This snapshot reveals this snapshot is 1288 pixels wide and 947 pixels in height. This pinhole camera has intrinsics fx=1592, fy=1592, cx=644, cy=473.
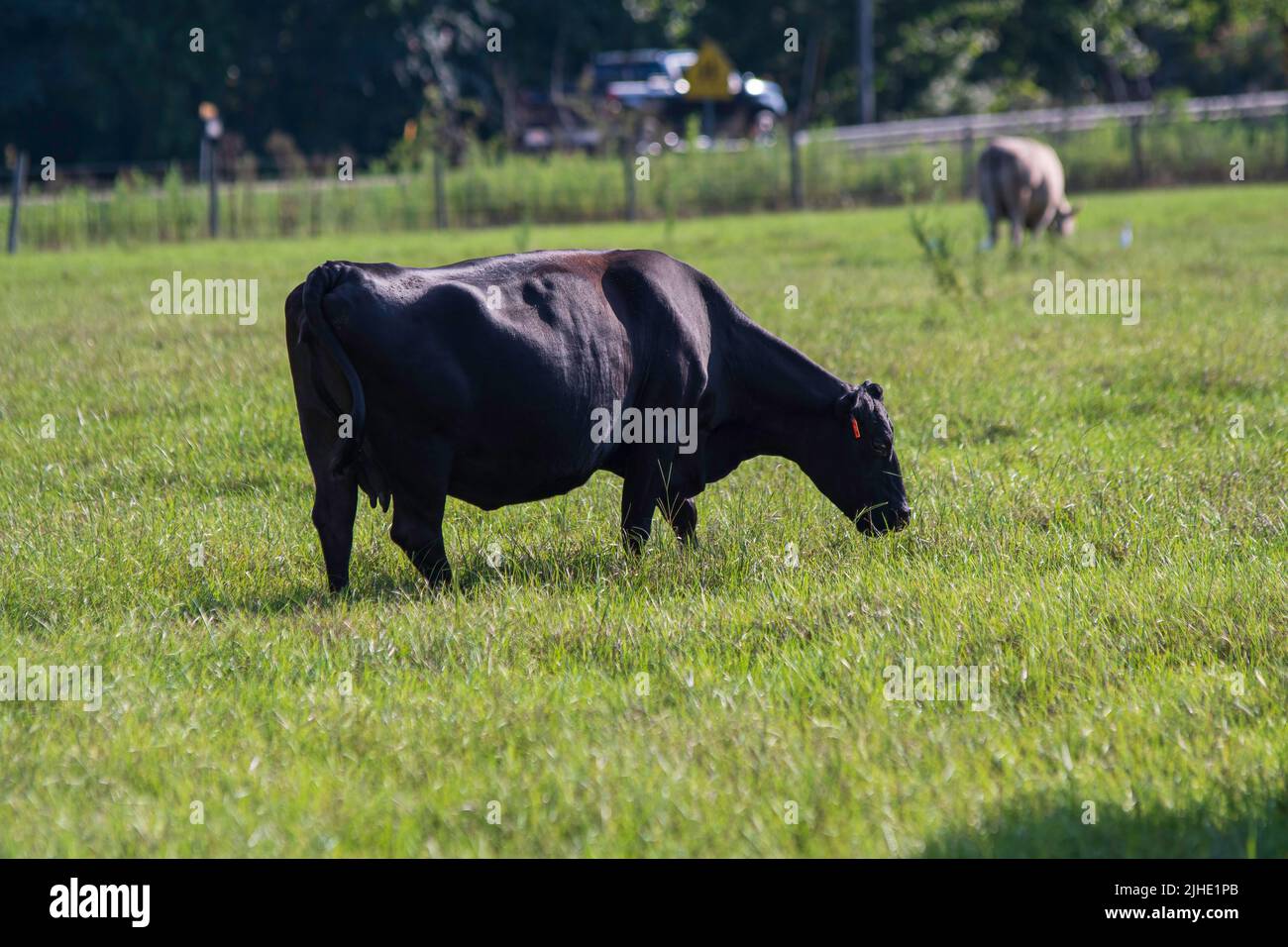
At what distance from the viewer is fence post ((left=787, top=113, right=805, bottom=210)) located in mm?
26766

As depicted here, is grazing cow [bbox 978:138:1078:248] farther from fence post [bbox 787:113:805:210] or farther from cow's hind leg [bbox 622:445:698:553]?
cow's hind leg [bbox 622:445:698:553]

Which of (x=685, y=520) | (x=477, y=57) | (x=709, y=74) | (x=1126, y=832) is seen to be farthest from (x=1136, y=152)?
(x=1126, y=832)

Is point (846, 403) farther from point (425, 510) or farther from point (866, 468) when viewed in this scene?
point (425, 510)

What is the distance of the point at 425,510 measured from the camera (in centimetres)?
527

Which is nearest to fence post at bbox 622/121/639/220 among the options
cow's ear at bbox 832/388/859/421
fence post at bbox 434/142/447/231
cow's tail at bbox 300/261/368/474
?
fence post at bbox 434/142/447/231

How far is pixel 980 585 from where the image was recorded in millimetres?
5285

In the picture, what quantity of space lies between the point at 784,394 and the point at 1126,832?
2961mm

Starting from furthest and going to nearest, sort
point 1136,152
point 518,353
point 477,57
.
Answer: point 477,57, point 1136,152, point 518,353

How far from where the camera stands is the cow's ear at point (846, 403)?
240 inches

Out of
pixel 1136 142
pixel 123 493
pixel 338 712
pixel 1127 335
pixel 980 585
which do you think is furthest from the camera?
pixel 1136 142

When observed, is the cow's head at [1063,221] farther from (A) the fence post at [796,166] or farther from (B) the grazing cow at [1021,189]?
(A) the fence post at [796,166]

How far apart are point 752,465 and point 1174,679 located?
11.1 ft

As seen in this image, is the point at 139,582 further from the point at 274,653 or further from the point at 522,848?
the point at 522,848

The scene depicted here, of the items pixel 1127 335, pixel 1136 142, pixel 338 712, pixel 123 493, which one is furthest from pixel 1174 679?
pixel 1136 142
